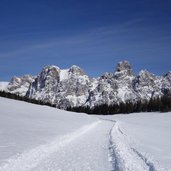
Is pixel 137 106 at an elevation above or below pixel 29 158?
above

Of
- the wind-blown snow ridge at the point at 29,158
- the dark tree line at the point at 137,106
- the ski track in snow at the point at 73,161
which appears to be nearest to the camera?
the wind-blown snow ridge at the point at 29,158

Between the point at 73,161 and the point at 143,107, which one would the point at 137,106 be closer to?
the point at 143,107

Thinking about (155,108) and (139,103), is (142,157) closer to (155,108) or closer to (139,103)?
(155,108)

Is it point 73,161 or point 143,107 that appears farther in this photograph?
point 143,107

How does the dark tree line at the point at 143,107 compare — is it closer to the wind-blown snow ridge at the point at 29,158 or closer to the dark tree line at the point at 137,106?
the dark tree line at the point at 137,106

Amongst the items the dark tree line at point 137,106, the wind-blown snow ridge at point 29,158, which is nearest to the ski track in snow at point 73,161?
the wind-blown snow ridge at point 29,158

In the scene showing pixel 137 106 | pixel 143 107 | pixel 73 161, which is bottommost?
pixel 73 161

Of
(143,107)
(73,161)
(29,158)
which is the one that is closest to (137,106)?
(143,107)

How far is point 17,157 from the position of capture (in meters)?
12.8

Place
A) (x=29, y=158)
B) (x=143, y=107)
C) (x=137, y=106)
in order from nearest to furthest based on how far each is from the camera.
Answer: (x=29, y=158) → (x=143, y=107) → (x=137, y=106)

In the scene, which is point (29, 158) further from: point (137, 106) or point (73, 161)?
point (137, 106)

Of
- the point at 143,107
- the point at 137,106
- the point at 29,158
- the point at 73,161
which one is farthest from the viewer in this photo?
the point at 137,106

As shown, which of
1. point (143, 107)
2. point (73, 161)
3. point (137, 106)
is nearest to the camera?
point (73, 161)

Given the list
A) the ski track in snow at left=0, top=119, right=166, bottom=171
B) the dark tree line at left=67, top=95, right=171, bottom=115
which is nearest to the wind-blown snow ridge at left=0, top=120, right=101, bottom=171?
the ski track in snow at left=0, top=119, right=166, bottom=171
